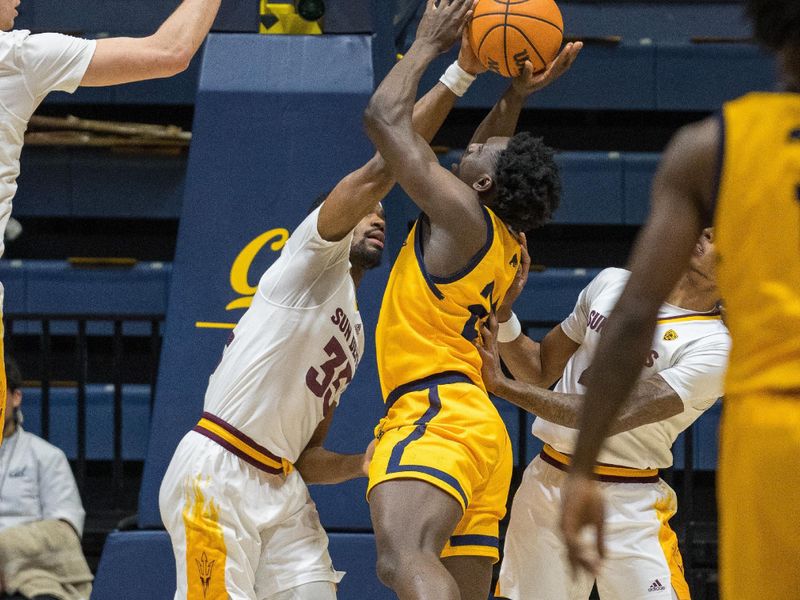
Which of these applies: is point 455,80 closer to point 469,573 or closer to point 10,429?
point 469,573

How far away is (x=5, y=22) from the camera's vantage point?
323 cm

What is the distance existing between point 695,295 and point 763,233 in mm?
2423

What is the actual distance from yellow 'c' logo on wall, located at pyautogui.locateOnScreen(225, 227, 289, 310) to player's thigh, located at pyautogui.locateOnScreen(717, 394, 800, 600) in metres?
3.43

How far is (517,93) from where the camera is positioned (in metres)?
4.15

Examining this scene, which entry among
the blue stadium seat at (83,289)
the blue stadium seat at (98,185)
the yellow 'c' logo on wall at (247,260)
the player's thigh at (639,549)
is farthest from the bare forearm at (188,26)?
the blue stadium seat at (98,185)

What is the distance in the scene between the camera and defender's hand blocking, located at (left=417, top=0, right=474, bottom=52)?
12.7ft

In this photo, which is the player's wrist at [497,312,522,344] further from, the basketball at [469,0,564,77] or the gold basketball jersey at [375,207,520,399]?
the basketball at [469,0,564,77]

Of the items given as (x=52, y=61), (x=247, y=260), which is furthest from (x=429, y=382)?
(x=247, y=260)

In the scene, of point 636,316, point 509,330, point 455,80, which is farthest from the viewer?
point 509,330

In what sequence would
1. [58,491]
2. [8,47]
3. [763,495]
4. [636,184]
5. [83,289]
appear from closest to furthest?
[763,495]
[8,47]
[58,491]
[83,289]
[636,184]

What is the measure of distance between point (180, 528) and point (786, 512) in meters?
2.35

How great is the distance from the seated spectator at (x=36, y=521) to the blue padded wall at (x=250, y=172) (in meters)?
0.53

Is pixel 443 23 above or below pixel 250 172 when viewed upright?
above

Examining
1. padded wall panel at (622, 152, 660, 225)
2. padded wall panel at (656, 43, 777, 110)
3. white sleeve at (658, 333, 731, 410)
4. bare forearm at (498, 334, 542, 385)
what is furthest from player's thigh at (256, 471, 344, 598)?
padded wall panel at (656, 43, 777, 110)
